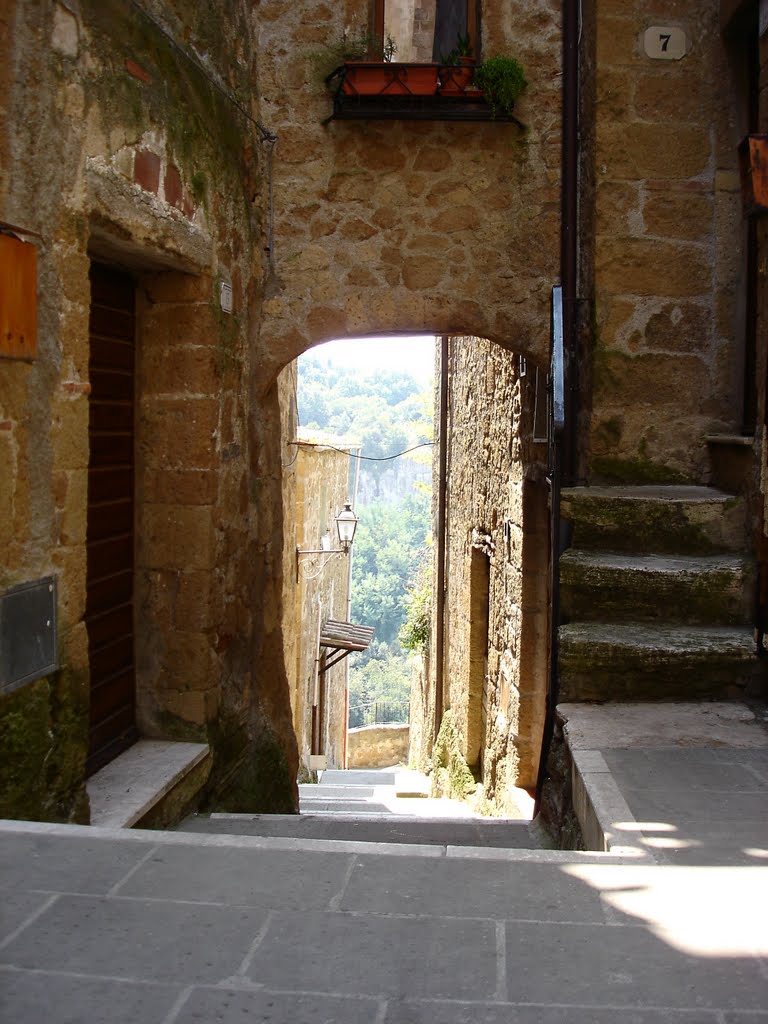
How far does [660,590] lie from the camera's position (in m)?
3.88

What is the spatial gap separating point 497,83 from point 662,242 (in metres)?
1.06

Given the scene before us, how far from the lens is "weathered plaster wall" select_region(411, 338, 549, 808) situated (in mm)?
5730

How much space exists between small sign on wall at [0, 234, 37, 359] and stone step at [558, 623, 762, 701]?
2238mm

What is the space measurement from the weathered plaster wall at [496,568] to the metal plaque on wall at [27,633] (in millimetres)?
3354

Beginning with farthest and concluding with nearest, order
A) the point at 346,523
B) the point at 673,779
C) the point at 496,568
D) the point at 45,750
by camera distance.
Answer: the point at 346,523, the point at 496,568, the point at 673,779, the point at 45,750

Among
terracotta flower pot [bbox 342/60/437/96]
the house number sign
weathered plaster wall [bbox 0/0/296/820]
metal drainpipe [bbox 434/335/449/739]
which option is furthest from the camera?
metal drainpipe [bbox 434/335/449/739]

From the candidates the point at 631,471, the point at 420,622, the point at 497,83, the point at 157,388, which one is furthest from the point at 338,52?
the point at 420,622

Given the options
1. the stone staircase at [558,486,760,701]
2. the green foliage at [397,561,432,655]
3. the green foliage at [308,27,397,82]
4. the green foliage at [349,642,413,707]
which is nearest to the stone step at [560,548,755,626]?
Result: the stone staircase at [558,486,760,701]

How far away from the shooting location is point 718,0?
445 centimetres

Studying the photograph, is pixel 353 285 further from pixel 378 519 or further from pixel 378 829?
pixel 378 519

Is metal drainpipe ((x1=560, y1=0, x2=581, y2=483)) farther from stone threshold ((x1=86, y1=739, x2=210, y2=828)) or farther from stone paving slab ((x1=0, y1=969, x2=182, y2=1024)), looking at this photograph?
stone paving slab ((x1=0, y1=969, x2=182, y2=1024))

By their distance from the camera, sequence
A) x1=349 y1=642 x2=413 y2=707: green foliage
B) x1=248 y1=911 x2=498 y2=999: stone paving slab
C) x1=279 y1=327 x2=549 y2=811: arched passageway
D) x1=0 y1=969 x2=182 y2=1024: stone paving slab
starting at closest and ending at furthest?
x1=0 y1=969 x2=182 y2=1024: stone paving slab
x1=248 y1=911 x2=498 y2=999: stone paving slab
x1=279 y1=327 x2=549 y2=811: arched passageway
x1=349 y1=642 x2=413 y2=707: green foliage

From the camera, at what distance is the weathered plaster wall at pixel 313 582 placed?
934cm

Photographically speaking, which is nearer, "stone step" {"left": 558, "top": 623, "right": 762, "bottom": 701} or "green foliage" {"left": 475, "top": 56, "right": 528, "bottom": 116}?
"stone step" {"left": 558, "top": 623, "right": 762, "bottom": 701}
